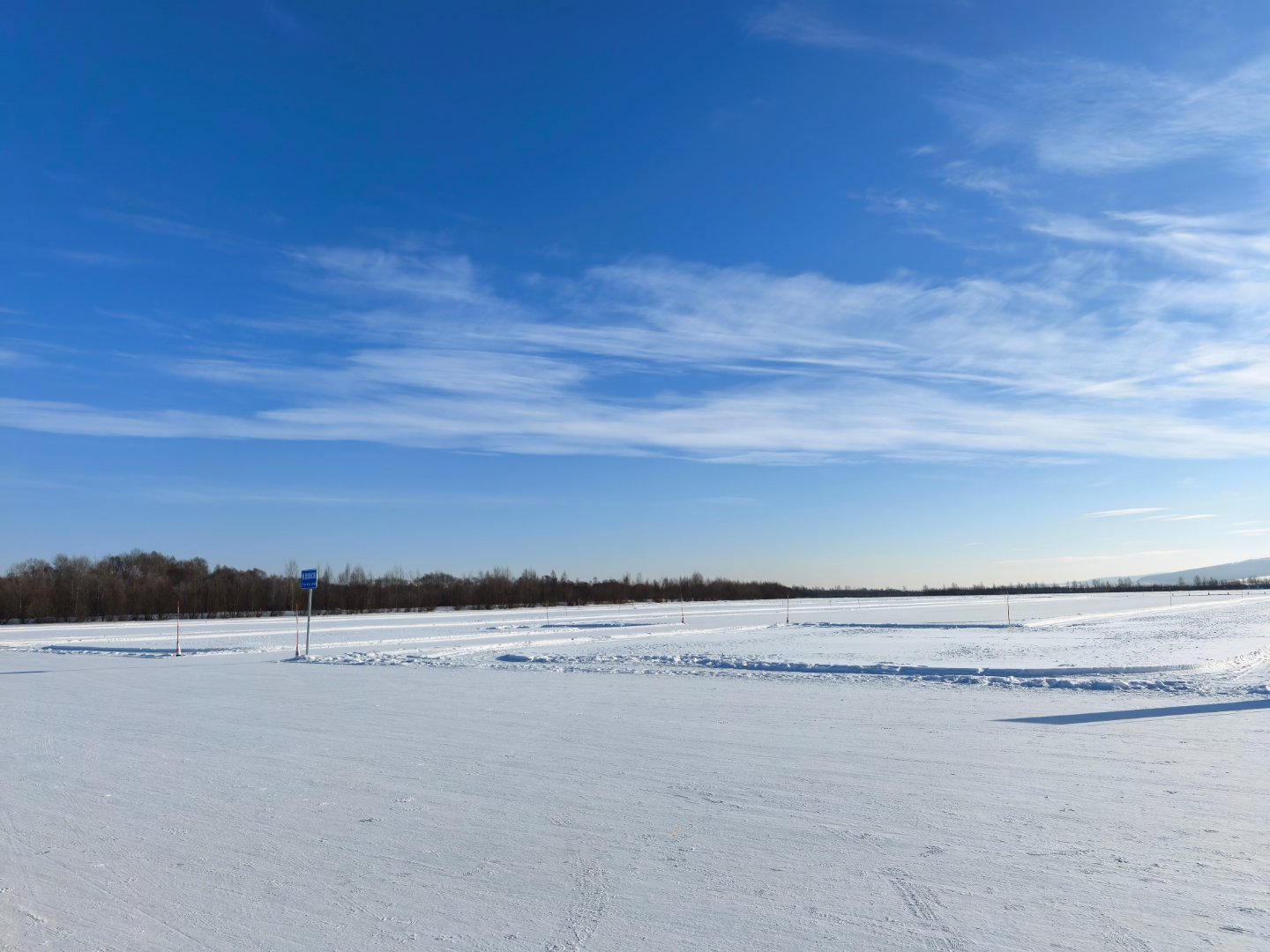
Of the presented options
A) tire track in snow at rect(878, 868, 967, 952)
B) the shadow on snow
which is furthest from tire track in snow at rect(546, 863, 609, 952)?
the shadow on snow

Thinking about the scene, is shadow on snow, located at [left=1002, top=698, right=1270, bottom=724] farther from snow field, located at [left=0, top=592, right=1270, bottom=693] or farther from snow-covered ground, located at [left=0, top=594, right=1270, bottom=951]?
snow field, located at [left=0, top=592, right=1270, bottom=693]

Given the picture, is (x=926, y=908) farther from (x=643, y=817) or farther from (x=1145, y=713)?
(x=1145, y=713)

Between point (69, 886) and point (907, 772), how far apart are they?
21.9 feet

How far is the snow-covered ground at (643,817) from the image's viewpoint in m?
4.80

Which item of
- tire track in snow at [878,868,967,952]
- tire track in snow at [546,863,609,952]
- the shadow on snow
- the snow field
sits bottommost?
tire track in snow at [878,868,967,952]

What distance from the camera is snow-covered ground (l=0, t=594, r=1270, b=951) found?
480cm

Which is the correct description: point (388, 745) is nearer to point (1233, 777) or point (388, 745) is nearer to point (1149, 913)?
point (1149, 913)

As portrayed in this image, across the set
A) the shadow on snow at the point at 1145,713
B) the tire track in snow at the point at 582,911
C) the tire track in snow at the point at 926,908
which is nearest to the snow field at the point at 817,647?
the shadow on snow at the point at 1145,713

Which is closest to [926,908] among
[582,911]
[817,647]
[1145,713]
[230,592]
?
[582,911]

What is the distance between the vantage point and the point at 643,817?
6910 millimetres

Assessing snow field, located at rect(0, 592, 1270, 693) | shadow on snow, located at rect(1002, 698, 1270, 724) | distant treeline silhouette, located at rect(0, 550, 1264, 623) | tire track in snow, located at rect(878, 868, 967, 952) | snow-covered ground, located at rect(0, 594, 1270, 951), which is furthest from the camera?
distant treeline silhouette, located at rect(0, 550, 1264, 623)

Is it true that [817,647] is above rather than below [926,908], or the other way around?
above

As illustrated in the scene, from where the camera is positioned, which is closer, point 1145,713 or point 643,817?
point 643,817

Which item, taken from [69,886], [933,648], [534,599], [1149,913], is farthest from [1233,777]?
[534,599]
